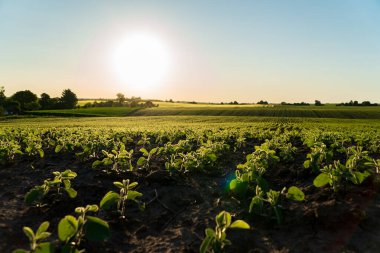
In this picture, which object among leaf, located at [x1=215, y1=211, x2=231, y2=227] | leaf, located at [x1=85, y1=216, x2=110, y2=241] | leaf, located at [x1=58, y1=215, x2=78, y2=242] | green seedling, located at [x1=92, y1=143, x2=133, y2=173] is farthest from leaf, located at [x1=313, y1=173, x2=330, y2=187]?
green seedling, located at [x1=92, y1=143, x2=133, y2=173]

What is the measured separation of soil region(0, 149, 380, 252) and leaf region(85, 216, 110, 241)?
23.6 inches

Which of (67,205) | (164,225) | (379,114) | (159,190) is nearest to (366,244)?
(164,225)

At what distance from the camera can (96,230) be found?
312cm

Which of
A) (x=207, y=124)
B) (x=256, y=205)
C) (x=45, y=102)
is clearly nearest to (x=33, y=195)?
(x=256, y=205)

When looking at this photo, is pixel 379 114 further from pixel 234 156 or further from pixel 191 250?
pixel 191 250

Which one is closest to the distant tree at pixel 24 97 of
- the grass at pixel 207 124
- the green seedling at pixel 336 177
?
the grass at pixel 207 124

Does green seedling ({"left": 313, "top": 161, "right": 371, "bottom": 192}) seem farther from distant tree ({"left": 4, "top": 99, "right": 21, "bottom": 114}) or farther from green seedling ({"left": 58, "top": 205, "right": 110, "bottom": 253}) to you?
distant tree ({"left": 4, "top": 99, "right": 21, "bottom": 114})

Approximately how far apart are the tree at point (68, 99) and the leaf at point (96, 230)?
367 ft

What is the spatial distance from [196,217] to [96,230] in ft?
5.83

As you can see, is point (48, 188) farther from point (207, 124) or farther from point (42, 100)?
point (42, 100)

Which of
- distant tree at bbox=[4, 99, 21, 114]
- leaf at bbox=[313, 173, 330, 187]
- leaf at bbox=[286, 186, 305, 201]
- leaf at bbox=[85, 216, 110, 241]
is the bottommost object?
distant tree at bbox=[4, 99, 21, 114]

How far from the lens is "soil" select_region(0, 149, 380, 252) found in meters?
3.60

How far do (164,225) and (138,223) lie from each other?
347 millimetres

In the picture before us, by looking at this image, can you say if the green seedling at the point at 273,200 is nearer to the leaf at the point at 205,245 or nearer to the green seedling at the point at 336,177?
the green seedling at the point at 336,177
